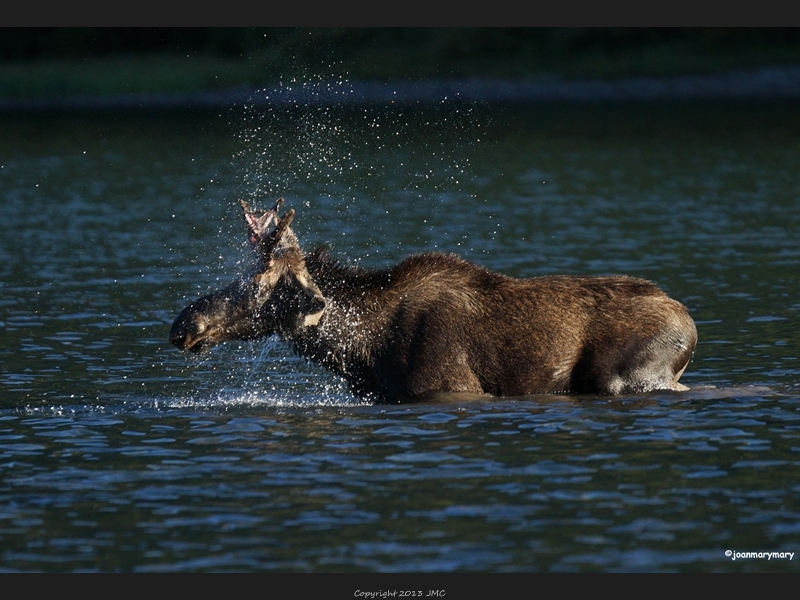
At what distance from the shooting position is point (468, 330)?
1545 cm

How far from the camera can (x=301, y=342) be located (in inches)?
623

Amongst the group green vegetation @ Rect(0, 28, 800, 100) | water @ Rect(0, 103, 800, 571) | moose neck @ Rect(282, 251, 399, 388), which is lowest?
water @ Rect(0, 103, 800, 571)

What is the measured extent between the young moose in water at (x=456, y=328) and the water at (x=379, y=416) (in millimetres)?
361

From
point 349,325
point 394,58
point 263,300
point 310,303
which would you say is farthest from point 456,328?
point 394,58

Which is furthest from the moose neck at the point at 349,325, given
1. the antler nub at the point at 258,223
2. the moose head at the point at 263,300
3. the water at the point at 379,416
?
the antler nub at the point at 258,223

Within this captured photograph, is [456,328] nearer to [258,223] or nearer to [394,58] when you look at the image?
[258,223]

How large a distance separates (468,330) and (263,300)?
221 centimetres

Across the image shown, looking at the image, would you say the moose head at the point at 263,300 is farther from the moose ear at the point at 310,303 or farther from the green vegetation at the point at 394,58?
the green vegetation at the point at 394,58

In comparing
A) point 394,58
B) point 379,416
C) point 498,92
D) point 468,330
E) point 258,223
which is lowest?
point 379,416

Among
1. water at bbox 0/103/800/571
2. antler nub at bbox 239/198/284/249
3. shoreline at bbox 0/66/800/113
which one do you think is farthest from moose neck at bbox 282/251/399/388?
shoreline at bbox 0/66/800/113

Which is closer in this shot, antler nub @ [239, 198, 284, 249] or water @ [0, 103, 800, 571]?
water @ [0, 103, 800, 571]

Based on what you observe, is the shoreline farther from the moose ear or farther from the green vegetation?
the moose ear

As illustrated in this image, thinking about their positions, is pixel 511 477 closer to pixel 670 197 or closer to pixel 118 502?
pixel 118 502

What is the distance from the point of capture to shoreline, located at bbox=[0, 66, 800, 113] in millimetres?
66688
